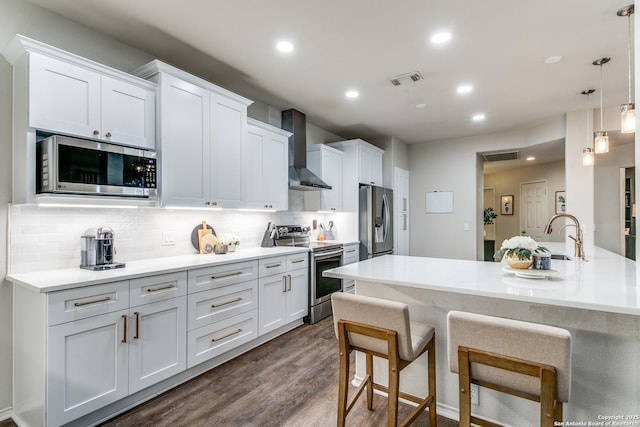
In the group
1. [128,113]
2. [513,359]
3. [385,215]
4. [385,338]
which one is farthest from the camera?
[385,215]

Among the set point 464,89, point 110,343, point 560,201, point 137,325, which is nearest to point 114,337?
point 110,343

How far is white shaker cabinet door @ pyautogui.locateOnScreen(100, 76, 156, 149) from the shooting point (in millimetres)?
2309

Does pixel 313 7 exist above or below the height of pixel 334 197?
above

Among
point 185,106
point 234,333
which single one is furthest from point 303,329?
point 185,106

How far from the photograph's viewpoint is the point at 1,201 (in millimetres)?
2098

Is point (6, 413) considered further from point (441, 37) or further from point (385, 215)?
point (385, 215)

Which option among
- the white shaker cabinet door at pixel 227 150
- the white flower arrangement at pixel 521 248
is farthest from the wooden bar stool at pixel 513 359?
the white shaker cabinet door at pixel 227 150

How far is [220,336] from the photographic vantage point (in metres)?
2.76

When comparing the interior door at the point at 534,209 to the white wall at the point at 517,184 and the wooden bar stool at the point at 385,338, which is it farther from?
the wooden bar stool at the point at 385,338

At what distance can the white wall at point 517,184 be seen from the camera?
7.21 m

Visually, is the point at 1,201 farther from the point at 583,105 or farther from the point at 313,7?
the point at 583,105

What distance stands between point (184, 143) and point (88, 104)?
2.35ft

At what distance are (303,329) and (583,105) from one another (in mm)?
4719

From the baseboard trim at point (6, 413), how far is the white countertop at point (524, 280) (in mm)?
2324
